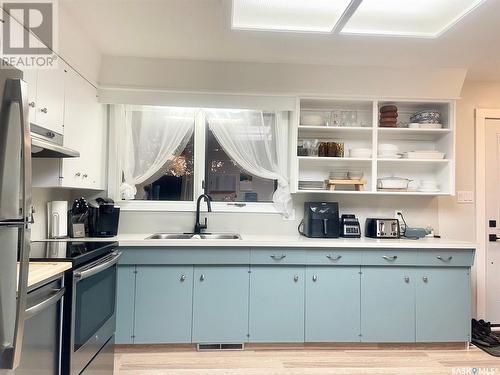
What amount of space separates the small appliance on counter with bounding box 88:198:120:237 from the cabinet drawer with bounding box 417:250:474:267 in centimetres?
256

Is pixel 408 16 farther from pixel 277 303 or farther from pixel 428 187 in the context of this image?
pixel 277 303

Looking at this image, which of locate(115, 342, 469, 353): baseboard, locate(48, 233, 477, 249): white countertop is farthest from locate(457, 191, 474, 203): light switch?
locate(115, 342, 469, 353): baseboard

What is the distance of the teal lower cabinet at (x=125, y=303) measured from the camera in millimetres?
2520

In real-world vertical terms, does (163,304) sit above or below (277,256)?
below

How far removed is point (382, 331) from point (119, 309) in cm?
208

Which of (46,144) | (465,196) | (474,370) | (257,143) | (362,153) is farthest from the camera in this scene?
(465,196)

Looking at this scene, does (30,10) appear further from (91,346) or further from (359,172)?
(359,172)

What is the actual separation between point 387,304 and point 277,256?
974 mm

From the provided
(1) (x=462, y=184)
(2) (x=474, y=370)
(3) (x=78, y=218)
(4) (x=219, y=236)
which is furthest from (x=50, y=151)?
(1) (x=462, y=184)

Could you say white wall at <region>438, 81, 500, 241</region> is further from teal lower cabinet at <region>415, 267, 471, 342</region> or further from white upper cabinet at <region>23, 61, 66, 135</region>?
white upper cabinet at <region>23, 61, 66, 135</region>

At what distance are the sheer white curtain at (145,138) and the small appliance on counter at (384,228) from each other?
6.35 feet

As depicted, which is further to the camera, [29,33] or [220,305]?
[220,305]

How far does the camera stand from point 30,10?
183 centimetres

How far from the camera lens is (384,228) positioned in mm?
2957
